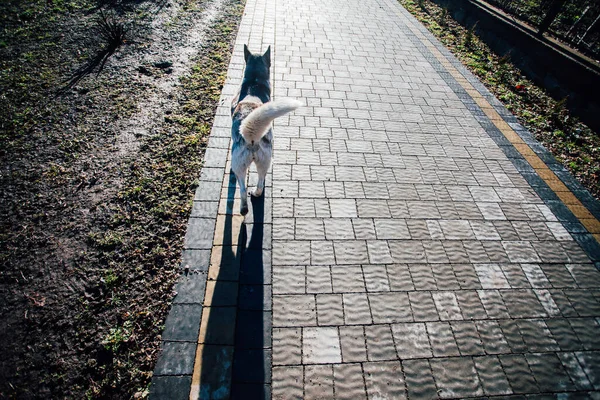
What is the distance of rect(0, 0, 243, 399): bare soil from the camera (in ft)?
8.84

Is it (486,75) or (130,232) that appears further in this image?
(486,75)

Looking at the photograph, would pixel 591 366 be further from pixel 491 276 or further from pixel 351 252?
pixel 351 252

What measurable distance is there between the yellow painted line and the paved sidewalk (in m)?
0.04

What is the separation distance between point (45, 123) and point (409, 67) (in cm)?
847

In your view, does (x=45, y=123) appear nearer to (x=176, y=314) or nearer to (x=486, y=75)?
(x=176, y=314)

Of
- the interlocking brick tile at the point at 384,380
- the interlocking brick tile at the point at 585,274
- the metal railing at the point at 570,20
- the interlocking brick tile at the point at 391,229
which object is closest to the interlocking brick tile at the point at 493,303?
the interlocking brick tile at the point at 391,229

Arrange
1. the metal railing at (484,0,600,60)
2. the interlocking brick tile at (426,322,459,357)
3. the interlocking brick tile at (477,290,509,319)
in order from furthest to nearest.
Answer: the metal railing at (484,0,600,60), the interlocking brick tile at (477,290,509,319), the interlocking brick tile at (426,322,459,357)

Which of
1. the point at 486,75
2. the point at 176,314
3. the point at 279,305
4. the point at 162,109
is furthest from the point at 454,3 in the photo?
the point at 176,314

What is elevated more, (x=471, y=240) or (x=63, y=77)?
(x=471, y=240)

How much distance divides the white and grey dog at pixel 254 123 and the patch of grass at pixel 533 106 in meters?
5.88

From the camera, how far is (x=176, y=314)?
295 centimetres

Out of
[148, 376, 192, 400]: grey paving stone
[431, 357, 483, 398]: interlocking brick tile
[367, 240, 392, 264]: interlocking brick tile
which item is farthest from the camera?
[367, 240, 392, 264]: interlocking brick tile

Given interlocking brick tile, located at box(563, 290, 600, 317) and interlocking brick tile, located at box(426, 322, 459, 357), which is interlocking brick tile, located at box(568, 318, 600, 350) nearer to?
interlocking brick tile, located at box(563, 290, 600, 317)

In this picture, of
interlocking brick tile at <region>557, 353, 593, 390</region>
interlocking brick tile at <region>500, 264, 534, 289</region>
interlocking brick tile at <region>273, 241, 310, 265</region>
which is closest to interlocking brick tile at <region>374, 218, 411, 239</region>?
interlocking brick tile at <region>273, 241, 310, 265</region>
